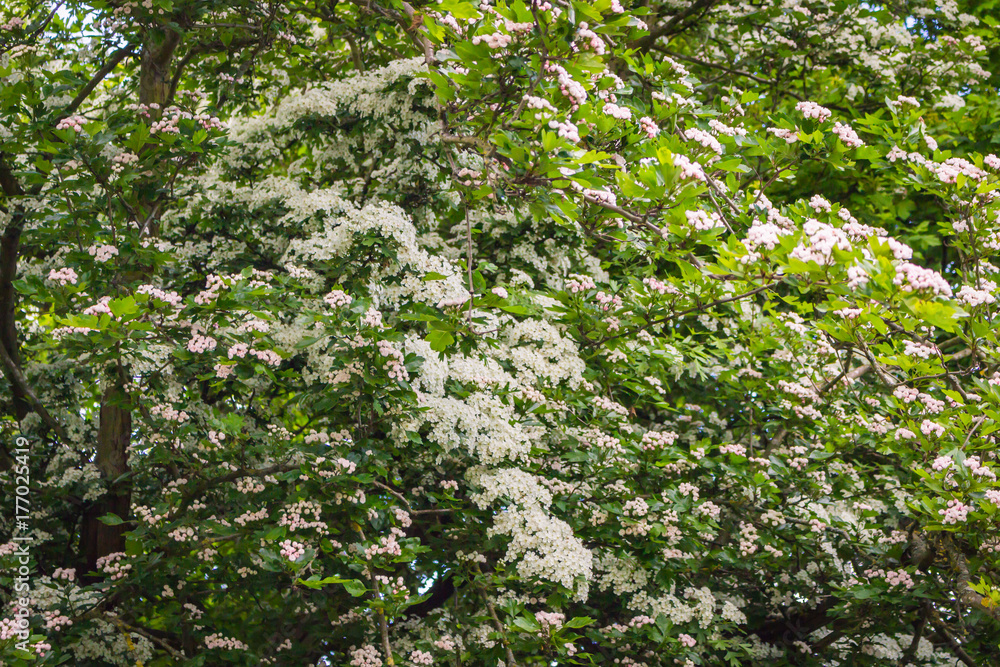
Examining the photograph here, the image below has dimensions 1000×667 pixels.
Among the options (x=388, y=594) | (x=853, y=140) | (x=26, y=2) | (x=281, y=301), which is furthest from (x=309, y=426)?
(x=26, y=2)

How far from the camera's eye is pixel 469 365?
399cm

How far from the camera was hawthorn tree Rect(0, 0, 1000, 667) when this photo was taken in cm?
308

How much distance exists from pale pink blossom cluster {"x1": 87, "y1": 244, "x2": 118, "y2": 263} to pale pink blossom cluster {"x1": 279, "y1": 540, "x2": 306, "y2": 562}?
1682 mm

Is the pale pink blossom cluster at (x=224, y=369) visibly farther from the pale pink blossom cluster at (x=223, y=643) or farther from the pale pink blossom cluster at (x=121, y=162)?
the pale pink blossom cluster at (x=223, y=643)

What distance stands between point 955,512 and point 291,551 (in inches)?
108

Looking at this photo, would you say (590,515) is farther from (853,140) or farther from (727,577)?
(853,140)

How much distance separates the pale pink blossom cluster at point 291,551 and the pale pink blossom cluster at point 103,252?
1.68m

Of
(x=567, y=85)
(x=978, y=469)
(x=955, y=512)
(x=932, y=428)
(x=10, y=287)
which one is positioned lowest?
(x=955, y=512)

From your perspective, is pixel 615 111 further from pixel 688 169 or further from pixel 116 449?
pixel 116 449

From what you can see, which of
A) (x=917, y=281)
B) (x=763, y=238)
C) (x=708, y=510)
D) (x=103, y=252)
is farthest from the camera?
(x=708, y=510)

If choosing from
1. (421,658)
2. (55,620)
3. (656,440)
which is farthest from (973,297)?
(55,620)

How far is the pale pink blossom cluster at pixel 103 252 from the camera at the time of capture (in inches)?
153

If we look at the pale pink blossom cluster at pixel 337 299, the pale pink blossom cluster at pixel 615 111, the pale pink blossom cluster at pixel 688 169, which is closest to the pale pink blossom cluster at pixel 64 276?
the pale pink blossom cluster at pixel 337 299

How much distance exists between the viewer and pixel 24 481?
4.62 metres
